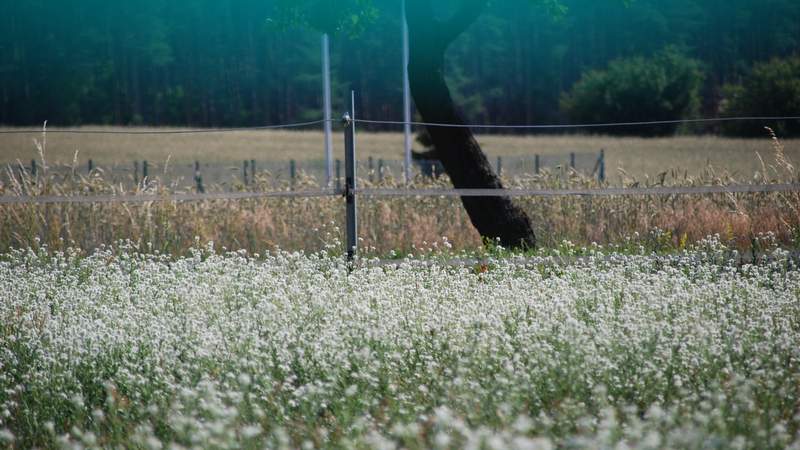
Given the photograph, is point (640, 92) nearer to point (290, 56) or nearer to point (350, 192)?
point (290, 56)

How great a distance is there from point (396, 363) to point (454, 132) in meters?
5.69

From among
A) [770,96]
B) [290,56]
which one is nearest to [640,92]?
[770,96]

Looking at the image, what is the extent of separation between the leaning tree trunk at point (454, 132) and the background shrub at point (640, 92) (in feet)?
130

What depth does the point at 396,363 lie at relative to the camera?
5.56 meters

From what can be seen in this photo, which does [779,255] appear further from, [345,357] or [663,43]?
[663,43]

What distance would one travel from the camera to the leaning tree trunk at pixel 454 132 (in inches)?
423

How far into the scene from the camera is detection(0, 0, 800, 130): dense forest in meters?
43.6

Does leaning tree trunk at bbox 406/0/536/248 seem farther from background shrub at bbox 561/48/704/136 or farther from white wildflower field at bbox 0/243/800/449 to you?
background shrub at bbox 561/48/704/136

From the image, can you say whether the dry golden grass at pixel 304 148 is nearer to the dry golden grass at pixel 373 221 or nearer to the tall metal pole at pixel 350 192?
the dry golden grass at pixel 373 221

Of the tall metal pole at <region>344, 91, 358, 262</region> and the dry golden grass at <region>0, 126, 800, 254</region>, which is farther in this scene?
the dry golden grass at <region>0, 126, 800, 254</region>

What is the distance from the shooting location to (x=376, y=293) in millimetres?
7047

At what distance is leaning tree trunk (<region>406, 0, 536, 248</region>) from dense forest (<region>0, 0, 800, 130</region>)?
95.2 ft

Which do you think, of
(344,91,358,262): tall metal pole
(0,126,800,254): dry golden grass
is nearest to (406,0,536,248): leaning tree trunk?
(0,126,800,254): dry golden grass

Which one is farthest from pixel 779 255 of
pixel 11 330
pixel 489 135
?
pixel 489 135
